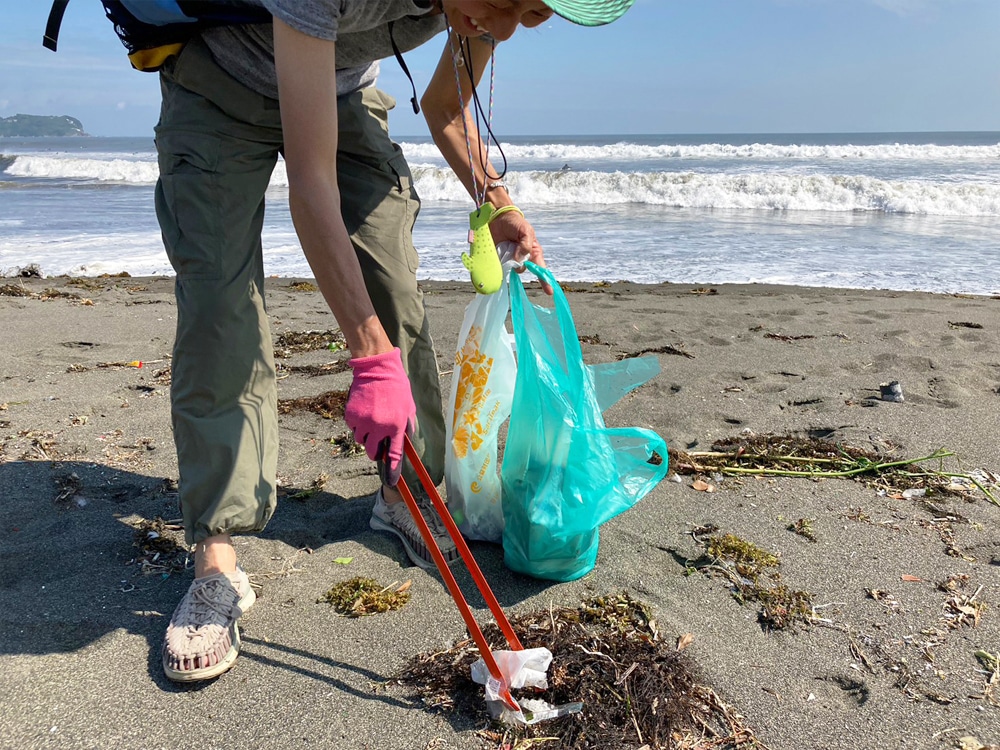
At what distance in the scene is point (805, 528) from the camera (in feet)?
7.00

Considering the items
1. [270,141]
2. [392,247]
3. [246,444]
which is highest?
[270,141]

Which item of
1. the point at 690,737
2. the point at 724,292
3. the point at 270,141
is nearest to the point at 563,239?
the point at 724,292

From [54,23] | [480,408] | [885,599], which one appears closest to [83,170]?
[54,23]

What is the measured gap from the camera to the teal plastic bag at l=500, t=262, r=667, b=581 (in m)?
1.74

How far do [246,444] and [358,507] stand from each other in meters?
0.62

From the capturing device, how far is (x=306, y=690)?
1.52 meters

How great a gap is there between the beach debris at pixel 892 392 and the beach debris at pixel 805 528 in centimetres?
115

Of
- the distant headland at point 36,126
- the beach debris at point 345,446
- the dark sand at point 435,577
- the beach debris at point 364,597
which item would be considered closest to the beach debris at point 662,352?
the dark sand at point 435,577

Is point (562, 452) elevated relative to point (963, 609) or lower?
elevated

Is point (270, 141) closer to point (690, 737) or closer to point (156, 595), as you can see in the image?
point (156, 595)

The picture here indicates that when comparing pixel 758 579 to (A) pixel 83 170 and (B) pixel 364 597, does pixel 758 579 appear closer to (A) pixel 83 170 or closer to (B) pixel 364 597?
(B) pixel 364 597

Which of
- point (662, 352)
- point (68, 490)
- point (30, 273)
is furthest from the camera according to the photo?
point (30, 273)

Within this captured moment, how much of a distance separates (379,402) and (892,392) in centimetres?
254

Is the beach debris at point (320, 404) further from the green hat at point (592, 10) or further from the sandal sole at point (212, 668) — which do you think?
the green hat at point (592, 10)
